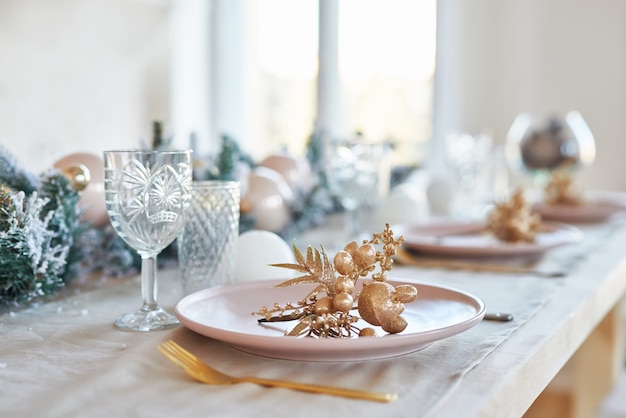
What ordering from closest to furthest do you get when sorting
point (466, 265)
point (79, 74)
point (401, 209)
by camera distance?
point (466, 265)
point (401, 209)
point (79, 74)

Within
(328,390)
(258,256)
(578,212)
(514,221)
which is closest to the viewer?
(328,390)

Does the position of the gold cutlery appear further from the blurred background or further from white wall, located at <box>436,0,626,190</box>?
white wall, located at <box>436,0,626,190</box>

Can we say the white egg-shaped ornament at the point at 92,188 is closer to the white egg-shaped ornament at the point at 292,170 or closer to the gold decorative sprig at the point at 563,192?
the white egg-shaped ornament at the point at 292,170

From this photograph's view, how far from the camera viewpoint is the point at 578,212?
1.75 m

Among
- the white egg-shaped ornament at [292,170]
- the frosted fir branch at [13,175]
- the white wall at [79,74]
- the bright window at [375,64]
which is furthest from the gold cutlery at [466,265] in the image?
the bright window at [375,64]

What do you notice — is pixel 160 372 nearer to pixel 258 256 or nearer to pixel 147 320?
pixel 147 320

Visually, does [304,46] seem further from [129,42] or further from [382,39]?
[129,42]

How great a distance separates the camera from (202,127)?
3.56 m

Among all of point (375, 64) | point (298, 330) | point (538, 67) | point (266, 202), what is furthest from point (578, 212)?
point (375, 64)

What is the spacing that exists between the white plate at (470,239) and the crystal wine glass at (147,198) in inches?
21.9

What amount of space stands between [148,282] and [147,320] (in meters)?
0.04

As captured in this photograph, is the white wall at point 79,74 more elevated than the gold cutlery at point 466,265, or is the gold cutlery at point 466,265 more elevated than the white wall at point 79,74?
the white wall at point 79,74

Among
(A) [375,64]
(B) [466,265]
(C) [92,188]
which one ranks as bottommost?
(B) [466,265]

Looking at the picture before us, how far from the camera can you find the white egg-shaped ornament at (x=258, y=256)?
94cm
